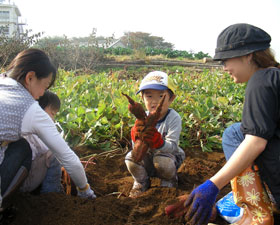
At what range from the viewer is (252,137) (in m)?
1.34

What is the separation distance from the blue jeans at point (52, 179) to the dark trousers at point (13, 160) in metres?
0.28

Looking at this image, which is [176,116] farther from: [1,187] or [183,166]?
[1,187]

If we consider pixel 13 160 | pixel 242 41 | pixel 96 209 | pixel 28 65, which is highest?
pixel 242 41

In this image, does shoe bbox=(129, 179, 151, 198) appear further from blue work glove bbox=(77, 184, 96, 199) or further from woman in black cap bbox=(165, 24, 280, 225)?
woman in black cap bbox=(165, 24, 280, 225)

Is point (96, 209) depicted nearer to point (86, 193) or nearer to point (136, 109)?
point (86, 193)

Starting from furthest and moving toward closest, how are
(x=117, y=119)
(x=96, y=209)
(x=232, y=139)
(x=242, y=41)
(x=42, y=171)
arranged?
(x=117, y=119)
(x=42, y=171)
(x=232, y=139)
(x=96, y=209)
(x=242, y=41)

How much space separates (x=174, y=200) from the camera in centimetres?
165

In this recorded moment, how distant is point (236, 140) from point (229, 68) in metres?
0.44

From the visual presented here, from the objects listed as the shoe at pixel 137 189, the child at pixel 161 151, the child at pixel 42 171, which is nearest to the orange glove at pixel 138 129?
the child at pixel 161 151

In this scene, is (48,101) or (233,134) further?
(48,101)

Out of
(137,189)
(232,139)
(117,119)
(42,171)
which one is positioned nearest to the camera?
(232,139)

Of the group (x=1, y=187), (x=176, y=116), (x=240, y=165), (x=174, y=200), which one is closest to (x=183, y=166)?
(x=176, y=116)

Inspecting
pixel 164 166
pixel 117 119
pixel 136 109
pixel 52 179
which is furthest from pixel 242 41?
pixel 117 119

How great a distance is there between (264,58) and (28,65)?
1.30 meters
